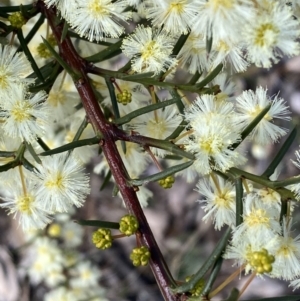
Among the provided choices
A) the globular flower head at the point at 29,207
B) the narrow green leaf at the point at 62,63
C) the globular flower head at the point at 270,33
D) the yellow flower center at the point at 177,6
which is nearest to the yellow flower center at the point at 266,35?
the globular flower head at the point at 270,33

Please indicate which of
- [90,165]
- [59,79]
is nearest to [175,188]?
[90,165]

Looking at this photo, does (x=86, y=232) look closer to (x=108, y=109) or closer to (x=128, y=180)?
(x=108, y=109)

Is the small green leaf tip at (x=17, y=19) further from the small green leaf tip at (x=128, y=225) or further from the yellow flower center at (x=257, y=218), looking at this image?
the yellow flower center at (x=257, y=218)

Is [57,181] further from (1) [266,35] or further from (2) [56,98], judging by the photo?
(1) [266,35]

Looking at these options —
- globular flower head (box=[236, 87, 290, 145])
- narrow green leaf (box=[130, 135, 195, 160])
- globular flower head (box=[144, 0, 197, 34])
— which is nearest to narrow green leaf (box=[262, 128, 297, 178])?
globular flower head (box=[236, 87, 290, 145])

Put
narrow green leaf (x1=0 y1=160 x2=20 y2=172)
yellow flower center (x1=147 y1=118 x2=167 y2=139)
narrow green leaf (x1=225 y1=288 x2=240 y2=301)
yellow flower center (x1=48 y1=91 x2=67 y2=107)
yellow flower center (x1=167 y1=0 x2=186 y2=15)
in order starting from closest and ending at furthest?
narrow green leaf (x1=225 y1=288 x2=240 y2=301) < yellow flower center (x1=167 y1=0 x2=186 y2=15) < narrow green leaf (x1=0 y1=160 x2=20 y2=172) < yellow flower center (x1=147 y1=118 x2=167 y2=139) < yellow flower center (x1=48 y1=91 x2=67 y2=107)

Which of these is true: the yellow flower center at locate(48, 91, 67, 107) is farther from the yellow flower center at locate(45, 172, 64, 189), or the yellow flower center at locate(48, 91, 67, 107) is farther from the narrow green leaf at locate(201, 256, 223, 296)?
the narrow green leaf at locate(201, 256, 223, 296)

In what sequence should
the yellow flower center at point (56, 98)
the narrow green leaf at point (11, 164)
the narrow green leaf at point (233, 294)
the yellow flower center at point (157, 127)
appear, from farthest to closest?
the yellow flower center at point (56, 98) → the yellow flower center at point (157, 127) → the narrow green leaf at point (11, 164) → the narrow green leaf at point (233, 294)

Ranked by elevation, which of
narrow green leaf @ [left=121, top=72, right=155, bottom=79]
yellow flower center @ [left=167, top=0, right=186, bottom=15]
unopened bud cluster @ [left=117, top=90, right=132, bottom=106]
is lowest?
narrow green leaf @ [left=121, top=72, right=155, bottom=79]
